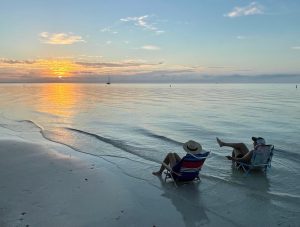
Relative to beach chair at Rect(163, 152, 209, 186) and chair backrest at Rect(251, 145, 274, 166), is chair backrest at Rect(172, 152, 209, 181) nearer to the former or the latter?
beach chair at Rect(163, 152, 209, 186)

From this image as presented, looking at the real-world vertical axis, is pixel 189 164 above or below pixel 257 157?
above

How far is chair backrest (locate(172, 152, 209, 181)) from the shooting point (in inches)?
435

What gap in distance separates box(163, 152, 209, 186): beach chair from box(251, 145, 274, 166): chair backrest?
2.51 meters

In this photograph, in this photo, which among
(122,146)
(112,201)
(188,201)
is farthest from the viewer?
(122,146)

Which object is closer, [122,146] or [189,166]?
[189,166]

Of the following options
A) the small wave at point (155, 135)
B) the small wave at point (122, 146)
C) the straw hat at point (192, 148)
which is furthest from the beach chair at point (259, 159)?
the small wave at point (155, 135)

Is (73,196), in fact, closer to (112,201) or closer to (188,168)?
(112,201)

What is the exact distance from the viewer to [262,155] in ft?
41.9

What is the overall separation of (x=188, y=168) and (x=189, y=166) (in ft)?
0.25

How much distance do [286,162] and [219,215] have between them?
7460 millimetres

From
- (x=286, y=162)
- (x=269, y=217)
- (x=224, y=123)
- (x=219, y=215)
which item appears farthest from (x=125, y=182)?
(x=224, y=123)

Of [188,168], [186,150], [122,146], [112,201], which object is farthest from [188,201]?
[122,146]

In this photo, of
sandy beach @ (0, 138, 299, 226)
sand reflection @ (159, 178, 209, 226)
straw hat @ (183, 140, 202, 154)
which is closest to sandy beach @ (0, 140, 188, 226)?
sandy beach @ (0, 138, 299, 226)

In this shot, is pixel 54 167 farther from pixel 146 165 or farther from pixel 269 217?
pixel 269 217
